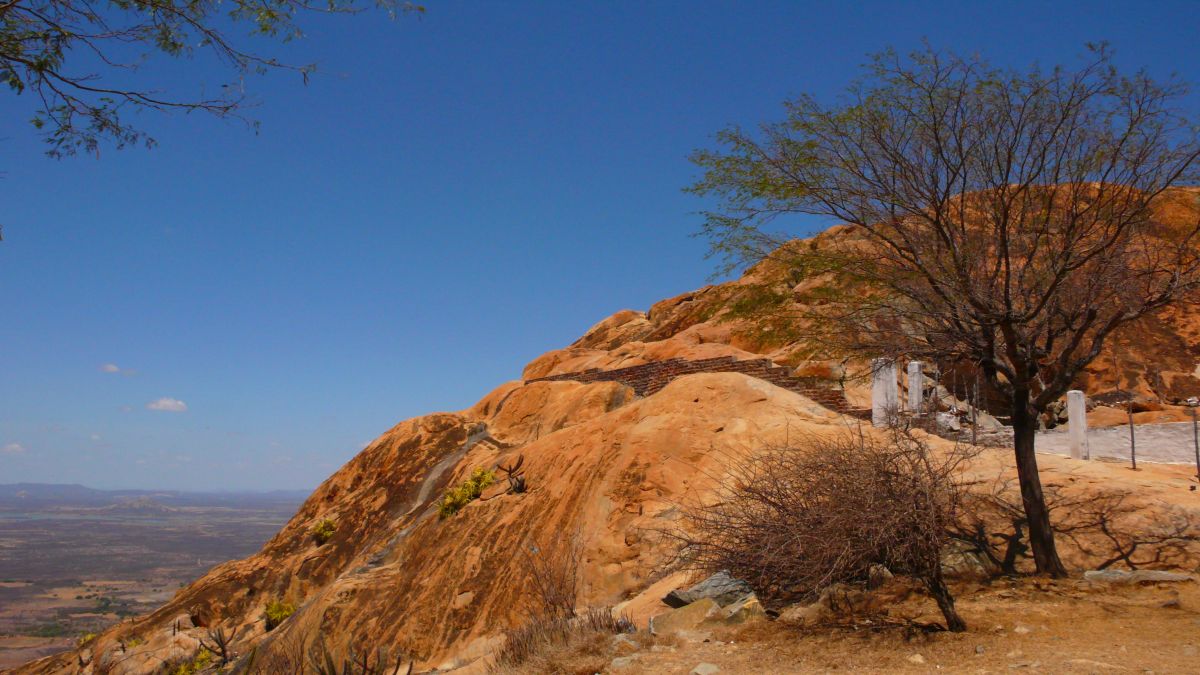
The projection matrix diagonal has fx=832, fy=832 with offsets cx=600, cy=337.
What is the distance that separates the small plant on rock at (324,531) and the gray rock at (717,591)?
14.3 meters

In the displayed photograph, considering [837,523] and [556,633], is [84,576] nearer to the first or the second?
[556,633]

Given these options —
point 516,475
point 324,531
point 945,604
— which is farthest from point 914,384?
point 324,531

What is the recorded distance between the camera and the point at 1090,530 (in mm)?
10016

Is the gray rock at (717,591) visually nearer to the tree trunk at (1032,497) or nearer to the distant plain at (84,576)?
the tree trunk at (1032,497)

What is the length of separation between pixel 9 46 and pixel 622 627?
7970mm

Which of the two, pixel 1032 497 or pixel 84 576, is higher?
pixel 1032 497

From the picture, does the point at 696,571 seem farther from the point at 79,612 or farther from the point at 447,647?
the point at 79,612

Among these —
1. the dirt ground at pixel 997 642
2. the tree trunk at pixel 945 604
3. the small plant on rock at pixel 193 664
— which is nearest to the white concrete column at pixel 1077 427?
the dirt ground at pixel 997 642

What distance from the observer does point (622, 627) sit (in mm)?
9109

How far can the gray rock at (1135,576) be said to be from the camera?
28.5 ft

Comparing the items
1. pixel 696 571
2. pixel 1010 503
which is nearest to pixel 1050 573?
pixel 1010 503

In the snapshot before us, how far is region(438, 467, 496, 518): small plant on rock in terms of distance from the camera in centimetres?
1612

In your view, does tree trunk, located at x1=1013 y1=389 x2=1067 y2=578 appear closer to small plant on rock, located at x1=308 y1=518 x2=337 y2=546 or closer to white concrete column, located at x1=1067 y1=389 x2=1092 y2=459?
white concrete column, located at x1=1067 y1=389 x2=1092 y2=459

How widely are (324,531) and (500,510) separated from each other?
8.25 m
